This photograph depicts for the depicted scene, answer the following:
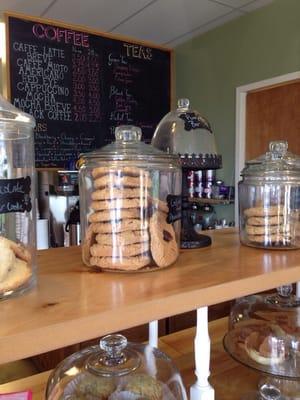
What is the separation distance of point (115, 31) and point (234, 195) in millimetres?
1620

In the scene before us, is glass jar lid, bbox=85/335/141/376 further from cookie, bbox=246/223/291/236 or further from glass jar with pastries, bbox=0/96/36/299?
cookie, bbox=246/223/291/236

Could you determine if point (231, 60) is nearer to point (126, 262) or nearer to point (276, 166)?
point (276, 166)

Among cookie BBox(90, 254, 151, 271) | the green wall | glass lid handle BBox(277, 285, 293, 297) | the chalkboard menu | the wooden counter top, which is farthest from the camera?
the chalkboard menu

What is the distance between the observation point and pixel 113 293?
483 mm

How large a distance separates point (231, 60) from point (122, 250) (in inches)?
106

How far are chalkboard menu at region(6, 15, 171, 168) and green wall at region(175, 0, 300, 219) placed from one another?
27 cm

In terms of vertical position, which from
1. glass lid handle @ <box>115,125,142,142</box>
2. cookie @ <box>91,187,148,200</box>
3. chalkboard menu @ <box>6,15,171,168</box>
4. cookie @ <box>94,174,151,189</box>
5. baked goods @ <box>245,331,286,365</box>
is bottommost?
baked goods @ <box>245,331,286,365</box>

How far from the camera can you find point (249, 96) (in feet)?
9.27

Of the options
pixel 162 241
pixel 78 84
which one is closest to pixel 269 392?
pixel 162 241

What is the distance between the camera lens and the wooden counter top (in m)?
0.38

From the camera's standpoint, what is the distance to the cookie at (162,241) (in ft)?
1.90

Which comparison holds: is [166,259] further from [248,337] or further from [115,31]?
[115,31]

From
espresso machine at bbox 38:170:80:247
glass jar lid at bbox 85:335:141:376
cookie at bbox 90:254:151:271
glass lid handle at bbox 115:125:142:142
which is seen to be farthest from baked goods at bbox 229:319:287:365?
espresso machine at bbox 38:170:80:247

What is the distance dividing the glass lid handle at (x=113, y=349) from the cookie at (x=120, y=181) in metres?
0.25
